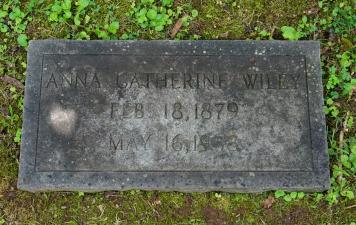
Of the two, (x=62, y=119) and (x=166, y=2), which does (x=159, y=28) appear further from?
(x=62, y=119)

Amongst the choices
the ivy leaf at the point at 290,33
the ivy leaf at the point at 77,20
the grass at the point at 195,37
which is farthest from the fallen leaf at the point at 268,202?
the ivy leaf at the point at 77,20

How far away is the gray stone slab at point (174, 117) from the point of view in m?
3.32

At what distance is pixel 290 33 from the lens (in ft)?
12.4

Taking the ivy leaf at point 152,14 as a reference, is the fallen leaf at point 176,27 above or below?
below

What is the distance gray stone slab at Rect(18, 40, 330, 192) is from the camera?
3.32 m

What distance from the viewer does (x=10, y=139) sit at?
3674 mm

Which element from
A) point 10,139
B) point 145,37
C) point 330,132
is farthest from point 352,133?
point 10,139

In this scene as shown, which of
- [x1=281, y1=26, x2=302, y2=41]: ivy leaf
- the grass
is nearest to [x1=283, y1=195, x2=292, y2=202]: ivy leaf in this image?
the grass

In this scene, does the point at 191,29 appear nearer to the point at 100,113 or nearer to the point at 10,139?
the point at 100,113

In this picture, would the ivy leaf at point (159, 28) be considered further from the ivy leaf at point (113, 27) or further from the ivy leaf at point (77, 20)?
the ivy leaf at point (77, 20)

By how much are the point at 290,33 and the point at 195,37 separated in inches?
30.5

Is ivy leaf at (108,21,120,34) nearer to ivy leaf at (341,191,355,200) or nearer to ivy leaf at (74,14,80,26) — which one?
ivy leaf at (74,14,80,26)

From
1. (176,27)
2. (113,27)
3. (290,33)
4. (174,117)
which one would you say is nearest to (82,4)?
(113,27)

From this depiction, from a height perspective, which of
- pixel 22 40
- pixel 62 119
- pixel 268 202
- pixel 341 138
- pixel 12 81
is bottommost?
pixel 268 202
